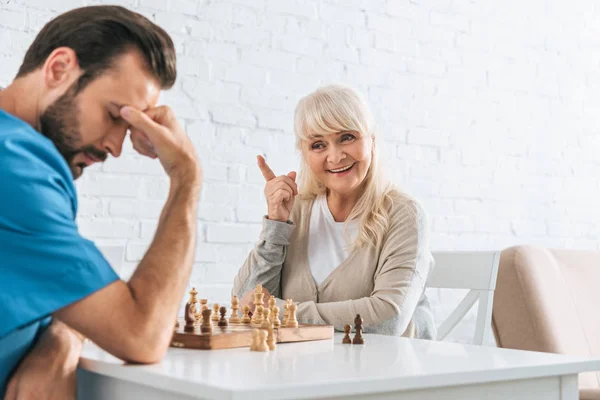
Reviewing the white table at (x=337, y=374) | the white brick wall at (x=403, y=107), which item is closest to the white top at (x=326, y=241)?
the white brick wall at (x=403, y=107)

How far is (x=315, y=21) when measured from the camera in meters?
3.14

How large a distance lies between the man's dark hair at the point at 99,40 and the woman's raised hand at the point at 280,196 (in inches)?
35.6

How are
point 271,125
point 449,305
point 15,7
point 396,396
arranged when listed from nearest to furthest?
point 396,396 → point 15,7 → point 271,125 → point 449,305

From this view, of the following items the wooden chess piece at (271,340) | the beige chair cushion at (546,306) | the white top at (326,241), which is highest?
the white top at (326,241)

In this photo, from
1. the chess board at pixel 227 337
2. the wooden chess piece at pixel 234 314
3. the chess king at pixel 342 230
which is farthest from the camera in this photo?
the chess king at pixel 342 230

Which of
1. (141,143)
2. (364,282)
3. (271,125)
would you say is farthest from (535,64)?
(141,143)

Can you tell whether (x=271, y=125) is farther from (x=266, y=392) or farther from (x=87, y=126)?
(x=266, y=392)

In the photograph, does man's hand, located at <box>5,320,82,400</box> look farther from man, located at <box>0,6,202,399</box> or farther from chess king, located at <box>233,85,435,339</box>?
chess king, located at <box>233,85,435,339</box>

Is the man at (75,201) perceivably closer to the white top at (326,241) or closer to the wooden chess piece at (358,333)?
the wooden chess piece at (358,333)

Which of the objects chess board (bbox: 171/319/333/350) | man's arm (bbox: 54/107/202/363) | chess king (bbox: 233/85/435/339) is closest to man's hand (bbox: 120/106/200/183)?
man's arm (bbox: 54/107/202/363)

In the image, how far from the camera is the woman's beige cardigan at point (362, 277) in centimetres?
197

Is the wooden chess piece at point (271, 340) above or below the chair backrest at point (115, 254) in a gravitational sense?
below

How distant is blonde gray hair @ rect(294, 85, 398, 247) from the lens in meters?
2.22

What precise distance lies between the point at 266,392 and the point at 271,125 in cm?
214
